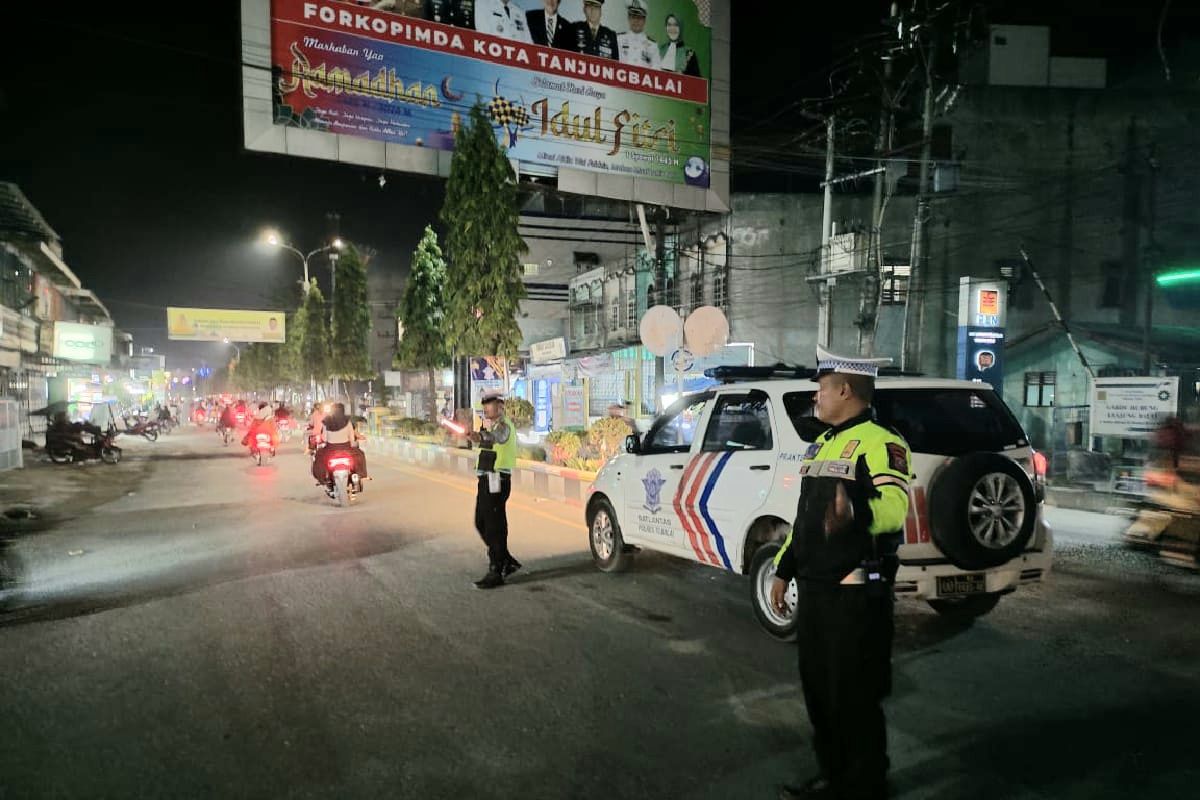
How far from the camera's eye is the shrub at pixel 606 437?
13883 millimetres

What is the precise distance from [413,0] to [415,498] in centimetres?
1258

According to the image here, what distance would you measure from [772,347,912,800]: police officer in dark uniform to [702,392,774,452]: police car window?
2502mm

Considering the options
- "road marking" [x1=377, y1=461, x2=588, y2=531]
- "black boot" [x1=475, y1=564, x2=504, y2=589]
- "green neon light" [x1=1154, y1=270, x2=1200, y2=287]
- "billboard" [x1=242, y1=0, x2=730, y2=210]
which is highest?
"billboard" [x1=242, y1=0, x2=730, y2=210]

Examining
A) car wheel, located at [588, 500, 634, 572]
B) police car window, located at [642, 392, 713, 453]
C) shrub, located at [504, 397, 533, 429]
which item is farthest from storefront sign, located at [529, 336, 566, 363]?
police car window, located at [642, 392, 713, 453]

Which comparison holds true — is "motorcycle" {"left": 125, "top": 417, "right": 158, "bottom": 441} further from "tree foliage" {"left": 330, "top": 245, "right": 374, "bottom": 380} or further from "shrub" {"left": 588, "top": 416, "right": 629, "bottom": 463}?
"shrub" {"left": 588, "top": 416, "right": 629, "bottom": 463}

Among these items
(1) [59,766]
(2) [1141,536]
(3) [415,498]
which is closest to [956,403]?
(2) [1141,536]

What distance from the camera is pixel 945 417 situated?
17.1ft

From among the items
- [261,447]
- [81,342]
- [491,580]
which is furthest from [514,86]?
[81,342]

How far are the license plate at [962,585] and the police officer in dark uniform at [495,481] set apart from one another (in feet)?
12.8

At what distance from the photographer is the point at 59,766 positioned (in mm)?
3564

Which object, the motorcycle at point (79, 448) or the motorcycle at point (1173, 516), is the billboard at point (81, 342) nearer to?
the motorcycle at point (79, 448)

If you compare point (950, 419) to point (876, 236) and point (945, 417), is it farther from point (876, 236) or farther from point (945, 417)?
point (876, 236)

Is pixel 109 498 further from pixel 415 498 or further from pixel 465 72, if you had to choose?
pixel 465 72

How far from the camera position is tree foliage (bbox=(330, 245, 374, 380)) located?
34.4m
